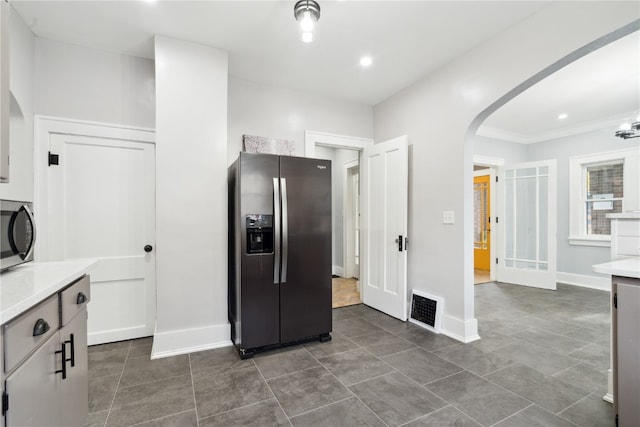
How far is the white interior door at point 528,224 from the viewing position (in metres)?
5.04

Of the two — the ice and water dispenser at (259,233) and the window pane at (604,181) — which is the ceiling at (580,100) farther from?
the ice and water dispenser at (259,233)

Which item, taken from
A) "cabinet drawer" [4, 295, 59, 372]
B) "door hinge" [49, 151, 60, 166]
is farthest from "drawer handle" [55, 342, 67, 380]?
"door hinge" [49, 151, 60, 166]

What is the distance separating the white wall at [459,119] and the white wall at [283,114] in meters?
0.62

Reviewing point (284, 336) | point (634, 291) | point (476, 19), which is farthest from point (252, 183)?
point (634, 291)

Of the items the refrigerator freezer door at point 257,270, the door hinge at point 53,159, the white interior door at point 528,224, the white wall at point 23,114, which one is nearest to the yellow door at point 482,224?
the white interior door at point 528,224

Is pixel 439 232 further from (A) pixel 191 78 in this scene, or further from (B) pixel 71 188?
(B) pixel 71 188

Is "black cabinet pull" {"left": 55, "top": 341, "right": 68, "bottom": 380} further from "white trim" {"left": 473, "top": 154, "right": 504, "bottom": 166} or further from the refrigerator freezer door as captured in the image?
"white trim" {"left": 473, "top": 154, "right": 504, "bottom": 166}

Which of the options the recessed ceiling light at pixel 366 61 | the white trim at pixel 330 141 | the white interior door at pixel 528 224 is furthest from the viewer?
the white interior door at pixel 528 224

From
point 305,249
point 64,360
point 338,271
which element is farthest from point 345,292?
point 64,360

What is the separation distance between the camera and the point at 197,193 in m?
2.76

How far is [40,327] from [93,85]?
8.75ft

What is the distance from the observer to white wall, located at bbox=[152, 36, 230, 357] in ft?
8.66

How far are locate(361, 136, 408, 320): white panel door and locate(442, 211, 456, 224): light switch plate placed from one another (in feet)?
1.41

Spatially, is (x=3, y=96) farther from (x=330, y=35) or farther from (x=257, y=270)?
(x=330, y=35)
